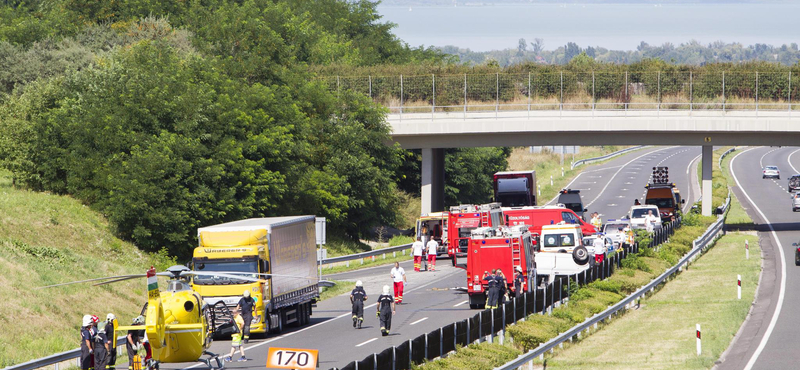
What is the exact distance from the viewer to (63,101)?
47656 millimetres

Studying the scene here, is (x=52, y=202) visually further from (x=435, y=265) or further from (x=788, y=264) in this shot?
(x=788, y=264)

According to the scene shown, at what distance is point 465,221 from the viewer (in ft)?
151

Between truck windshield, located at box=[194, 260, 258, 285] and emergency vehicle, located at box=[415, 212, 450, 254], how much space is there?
21.9 m

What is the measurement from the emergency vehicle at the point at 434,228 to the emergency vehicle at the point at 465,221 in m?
1.25

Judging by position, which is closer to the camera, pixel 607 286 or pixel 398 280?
pixel 398 280

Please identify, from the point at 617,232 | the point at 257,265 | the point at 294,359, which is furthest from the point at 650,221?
the point at 294,359

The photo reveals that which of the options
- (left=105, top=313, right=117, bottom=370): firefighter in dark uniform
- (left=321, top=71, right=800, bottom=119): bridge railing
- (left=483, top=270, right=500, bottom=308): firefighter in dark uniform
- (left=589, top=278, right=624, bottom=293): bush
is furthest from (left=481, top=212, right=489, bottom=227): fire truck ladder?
(left=105, top=313, right=117, bottom=370): firefighter in dark uniform

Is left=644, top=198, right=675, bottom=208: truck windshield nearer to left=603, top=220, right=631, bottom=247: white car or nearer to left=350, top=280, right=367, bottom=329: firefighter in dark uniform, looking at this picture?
left=603, top=220, right=631, bottom=247: white car

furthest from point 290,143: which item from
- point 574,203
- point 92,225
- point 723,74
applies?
point 723,74

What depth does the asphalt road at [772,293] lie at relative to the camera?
2478 centimetres

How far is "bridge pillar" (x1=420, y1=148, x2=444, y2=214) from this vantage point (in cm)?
6334

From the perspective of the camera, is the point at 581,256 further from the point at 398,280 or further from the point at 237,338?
the point at 237,338

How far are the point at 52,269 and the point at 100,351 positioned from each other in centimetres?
1503

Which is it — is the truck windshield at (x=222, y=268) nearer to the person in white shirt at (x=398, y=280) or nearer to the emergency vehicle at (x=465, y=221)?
the person in white shirt at (x=398, y=280)
